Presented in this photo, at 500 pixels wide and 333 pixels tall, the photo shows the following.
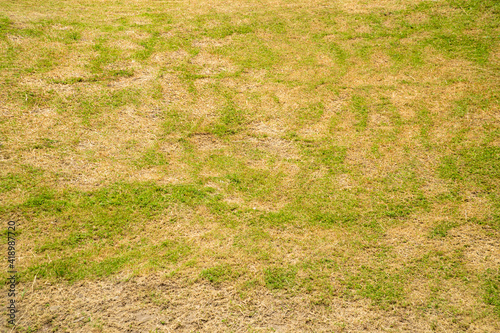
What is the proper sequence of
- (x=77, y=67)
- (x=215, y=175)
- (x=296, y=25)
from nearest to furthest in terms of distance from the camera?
(x=215, y=175) → (x=77, y=67) → (x=296, y=25)

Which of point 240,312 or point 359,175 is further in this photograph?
point 359,175

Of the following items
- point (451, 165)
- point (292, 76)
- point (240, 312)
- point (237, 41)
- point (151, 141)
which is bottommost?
point (240, 312)

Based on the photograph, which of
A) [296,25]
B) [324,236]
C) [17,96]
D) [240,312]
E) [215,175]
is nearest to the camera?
[240,312]

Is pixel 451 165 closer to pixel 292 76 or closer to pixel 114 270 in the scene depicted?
pixel 292 76

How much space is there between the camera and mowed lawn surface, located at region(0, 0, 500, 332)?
12.4 feet

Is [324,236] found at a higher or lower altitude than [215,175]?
lower

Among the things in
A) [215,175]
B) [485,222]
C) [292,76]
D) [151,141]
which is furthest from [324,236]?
[292,76]

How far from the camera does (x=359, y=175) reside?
515 centimetres

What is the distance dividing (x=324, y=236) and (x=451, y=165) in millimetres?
2315

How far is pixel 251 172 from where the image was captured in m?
5.15

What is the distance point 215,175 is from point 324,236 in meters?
1.67

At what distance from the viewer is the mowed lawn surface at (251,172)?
3.79 metres

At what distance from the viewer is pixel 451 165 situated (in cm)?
529

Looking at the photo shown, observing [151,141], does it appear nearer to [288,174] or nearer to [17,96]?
[288,174]
